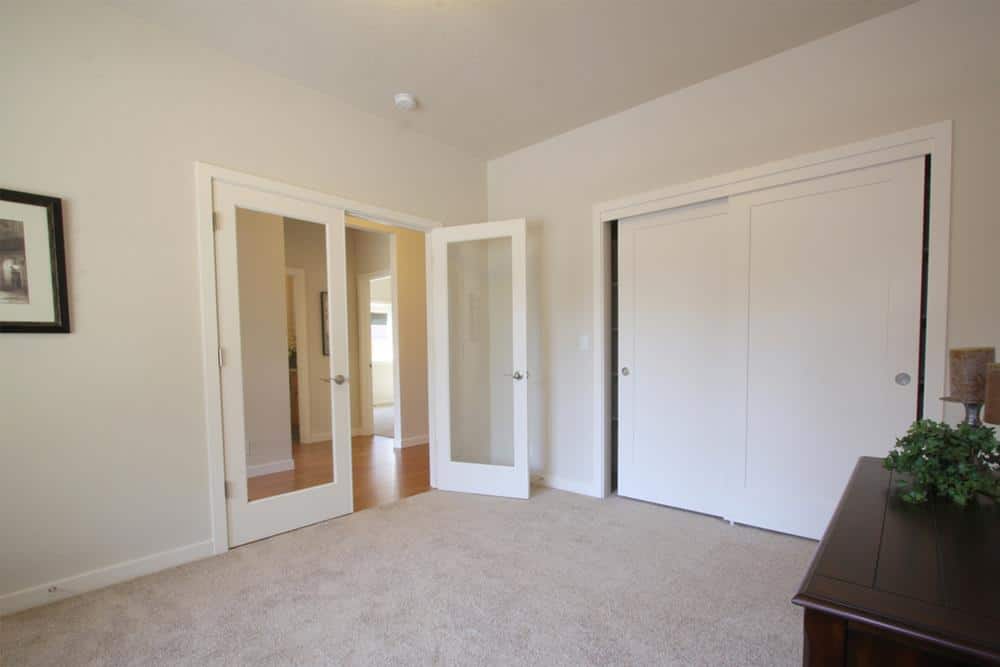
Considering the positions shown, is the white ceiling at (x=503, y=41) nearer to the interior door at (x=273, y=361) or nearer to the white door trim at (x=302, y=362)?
the interior door at (x=273, y=361)

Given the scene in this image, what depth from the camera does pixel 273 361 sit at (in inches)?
136

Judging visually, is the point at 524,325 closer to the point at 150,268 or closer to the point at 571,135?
the point at 571,135

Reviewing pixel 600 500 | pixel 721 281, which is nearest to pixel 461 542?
pixel 600 500

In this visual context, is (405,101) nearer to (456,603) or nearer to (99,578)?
(456,603)

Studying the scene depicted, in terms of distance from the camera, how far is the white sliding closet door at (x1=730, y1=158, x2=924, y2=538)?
2.24 meters

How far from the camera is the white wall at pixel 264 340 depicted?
9.22 feet

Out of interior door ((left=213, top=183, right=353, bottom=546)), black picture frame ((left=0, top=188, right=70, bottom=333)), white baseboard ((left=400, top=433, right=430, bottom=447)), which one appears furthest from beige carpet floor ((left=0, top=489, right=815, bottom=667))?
white baseboard ((left=400, top=433, right=430, bottom=447))

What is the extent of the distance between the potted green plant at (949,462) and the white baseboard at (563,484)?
91.0 inches

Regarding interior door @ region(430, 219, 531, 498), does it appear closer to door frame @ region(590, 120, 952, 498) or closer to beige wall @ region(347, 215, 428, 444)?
door frame @ region(590, 120, 952, 498)

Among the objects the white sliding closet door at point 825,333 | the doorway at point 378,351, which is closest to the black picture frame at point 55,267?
the doorway at point 378,351

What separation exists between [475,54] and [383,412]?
662 centimetres

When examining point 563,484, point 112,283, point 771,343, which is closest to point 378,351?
point 563,484

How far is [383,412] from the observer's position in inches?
316

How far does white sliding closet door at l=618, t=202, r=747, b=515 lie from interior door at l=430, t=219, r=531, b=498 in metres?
0.78
